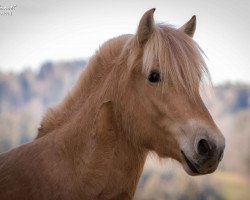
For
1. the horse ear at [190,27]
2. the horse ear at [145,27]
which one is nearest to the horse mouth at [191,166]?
the horse ear at [145,27]

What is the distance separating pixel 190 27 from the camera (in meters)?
4.68

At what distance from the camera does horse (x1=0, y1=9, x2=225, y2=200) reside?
3887 mm

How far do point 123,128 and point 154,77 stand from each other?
1.98 feet

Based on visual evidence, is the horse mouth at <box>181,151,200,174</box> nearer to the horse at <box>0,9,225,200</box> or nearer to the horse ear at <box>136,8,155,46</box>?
the horse at <box>0,9,225,200</box>

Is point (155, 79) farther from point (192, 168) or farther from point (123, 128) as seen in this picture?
point (192, 168)

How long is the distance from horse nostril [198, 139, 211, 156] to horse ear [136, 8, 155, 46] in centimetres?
120

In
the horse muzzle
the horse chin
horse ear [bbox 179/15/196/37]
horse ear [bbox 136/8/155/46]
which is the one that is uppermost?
horse ear [bbox 136/8/155/46]

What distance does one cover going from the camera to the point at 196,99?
3.86 metres

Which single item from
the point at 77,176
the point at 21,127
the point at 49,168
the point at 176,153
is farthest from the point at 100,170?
the point at 21,127

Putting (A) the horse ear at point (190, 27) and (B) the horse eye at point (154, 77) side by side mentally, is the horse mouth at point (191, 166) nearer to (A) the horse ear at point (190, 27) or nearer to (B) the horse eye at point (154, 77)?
(B) the horse eye at point (154, 77)

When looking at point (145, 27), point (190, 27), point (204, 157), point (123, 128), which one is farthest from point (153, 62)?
point (204, 157)

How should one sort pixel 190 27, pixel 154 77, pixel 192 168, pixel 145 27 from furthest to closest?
pixel 190 27
pixel 145 27
pixel 154 77
pixel 192 168

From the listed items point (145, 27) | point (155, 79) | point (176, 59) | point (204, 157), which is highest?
point (145, 27)

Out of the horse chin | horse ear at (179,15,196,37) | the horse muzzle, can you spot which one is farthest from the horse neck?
horse ear at (179,15,196,37)
